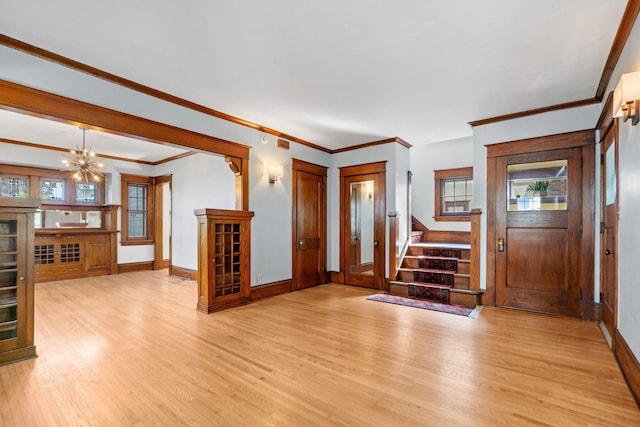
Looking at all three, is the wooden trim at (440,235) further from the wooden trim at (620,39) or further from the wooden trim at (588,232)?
the wooden trim at (620,39)

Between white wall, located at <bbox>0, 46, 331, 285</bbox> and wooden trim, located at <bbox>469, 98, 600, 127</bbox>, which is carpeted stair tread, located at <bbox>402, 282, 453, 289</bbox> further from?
wooden trim, located at <bbox>469, 98, 600, 127</bbox>

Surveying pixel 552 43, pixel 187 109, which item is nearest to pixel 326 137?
pixel 187 109

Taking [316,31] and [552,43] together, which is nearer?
[316,31]

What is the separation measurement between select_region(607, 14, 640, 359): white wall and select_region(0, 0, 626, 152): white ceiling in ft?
1.18

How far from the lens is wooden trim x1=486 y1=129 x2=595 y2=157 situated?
3.95 meters

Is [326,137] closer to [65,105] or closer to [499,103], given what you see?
[499,103]

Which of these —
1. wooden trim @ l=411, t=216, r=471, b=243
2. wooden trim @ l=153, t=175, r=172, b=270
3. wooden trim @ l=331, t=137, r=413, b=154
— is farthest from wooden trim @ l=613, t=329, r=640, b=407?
wooden trim @ l=153, t=175, r=172, b=270

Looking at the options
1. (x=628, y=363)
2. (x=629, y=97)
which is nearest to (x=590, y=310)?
(x=628, y=363)

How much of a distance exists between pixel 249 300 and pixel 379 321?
6.87ft

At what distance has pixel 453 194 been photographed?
22.9 ft

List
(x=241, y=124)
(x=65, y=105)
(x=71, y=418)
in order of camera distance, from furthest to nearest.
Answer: (x=241, y=124) < (x=65, y=105) < (x=71, y=418)

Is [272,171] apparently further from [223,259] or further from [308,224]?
[223,259]

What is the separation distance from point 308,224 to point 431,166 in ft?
11.3

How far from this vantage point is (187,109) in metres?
4.02
